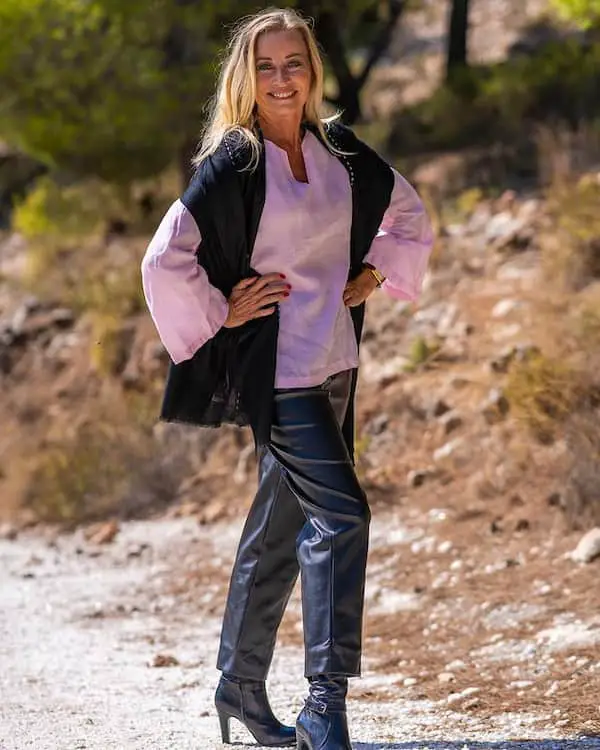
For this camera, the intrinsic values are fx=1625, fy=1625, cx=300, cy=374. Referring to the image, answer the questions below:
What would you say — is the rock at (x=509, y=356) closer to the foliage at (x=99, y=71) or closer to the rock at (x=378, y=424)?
the rock at (x=378, y=424)

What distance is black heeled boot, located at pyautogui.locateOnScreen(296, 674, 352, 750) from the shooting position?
4055 mm

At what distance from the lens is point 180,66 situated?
12508mm

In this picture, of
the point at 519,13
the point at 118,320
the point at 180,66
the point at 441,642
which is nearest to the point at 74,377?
the point at 118,320

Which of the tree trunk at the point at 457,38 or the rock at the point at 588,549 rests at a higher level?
the tree trunk at the point at 457,38

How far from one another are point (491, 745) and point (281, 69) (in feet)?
6.26

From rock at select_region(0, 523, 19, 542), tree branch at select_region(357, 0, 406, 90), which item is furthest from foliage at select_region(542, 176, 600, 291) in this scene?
tree branch at select_region(357, 0, 406, 90)

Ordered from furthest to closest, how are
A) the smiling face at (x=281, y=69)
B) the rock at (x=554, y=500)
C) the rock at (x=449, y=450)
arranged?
the rock at (x=449, y=450) → the rock at (x=554, y=500) → the smiling face at (x=281, y=69)

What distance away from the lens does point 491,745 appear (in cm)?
445

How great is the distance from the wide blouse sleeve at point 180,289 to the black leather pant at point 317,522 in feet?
0.89

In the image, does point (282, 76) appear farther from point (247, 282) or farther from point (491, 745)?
point (491, 745)

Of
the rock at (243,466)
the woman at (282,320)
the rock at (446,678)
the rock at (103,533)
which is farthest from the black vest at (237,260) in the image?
the rock at (243,466)

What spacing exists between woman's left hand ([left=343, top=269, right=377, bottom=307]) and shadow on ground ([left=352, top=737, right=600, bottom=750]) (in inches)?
48.6

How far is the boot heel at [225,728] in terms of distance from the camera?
4562 mm

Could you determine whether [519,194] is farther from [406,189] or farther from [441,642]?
[406,189]
